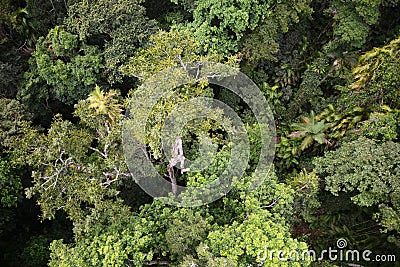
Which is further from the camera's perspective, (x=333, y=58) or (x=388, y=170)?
(x=333, y=58)

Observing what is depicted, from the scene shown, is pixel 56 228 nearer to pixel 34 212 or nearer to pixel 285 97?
pixel 34 212

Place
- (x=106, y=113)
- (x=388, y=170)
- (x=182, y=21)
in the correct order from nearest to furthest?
(x=388, y=170)
(x=106, y=113)
(x=182, y=21)

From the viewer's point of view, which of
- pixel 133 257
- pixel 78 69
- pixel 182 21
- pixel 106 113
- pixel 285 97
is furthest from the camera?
pixel 285 97

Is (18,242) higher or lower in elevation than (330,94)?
lower

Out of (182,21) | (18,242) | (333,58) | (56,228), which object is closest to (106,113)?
(182,21)

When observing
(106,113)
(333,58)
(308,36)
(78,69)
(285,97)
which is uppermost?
(308,36)

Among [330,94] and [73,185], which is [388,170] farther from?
[73,185]
